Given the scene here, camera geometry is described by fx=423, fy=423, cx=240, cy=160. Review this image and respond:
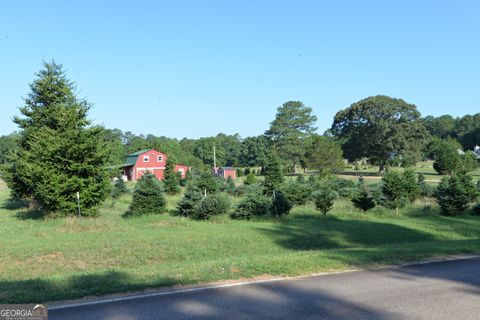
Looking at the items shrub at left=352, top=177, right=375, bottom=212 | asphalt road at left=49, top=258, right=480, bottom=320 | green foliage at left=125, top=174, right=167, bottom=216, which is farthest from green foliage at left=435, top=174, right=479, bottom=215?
asphalt road at left=49, top=258, right=480, bottom=320

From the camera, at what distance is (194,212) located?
21703 mm

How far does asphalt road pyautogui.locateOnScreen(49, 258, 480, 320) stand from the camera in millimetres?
5828

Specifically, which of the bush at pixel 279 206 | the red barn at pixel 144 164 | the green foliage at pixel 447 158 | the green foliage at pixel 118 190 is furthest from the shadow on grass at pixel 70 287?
the green foliage at pixel 447 158

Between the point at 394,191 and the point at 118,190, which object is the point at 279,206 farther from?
the point at 118,190

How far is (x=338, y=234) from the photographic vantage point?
55.4 ft

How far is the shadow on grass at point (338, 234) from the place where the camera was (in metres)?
15.5

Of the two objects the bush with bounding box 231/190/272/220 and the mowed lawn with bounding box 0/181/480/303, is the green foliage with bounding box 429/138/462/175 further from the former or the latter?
the bush with bounding box 231/190/272/220

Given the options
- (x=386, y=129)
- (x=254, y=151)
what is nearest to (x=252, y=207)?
(x=386, y=129)

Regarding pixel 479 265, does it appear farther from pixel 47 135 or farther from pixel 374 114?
pixel 374 114

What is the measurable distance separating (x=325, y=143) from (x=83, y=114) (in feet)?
158

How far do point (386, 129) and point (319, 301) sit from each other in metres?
63.3

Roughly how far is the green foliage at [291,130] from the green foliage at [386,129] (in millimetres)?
13003

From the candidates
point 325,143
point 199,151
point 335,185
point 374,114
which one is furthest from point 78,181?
point 199,151

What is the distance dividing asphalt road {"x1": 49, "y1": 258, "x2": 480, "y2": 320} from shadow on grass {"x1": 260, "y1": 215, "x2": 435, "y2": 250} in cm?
712
